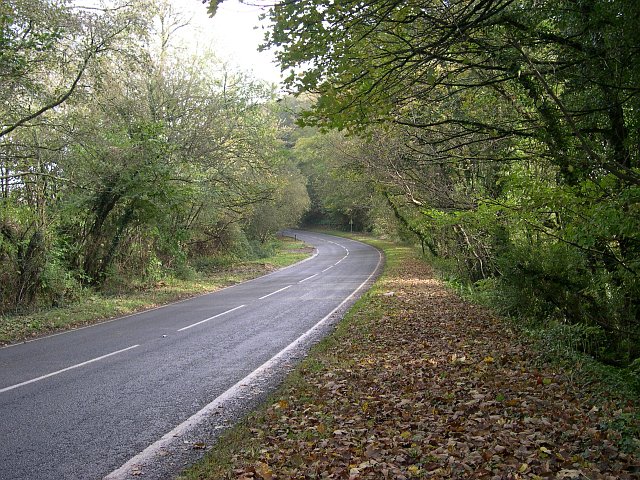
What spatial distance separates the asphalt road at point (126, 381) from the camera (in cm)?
536

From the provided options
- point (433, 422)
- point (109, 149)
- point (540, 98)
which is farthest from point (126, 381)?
point (109, 149)

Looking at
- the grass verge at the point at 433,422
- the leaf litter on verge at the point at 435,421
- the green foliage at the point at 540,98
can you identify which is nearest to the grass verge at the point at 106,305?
the grass verge at the point at 433,422

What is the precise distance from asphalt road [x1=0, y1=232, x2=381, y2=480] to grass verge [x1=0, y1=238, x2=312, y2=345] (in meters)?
0.93

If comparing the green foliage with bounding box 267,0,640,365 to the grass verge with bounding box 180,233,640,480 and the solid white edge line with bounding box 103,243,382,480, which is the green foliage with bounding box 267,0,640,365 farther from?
the solid white edge line with bounding box 103,243,382,480

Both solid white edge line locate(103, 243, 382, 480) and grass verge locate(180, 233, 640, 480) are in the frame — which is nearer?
grass verge locate(180, 233, 640, 480)

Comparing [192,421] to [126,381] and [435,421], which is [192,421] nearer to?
[126,381]

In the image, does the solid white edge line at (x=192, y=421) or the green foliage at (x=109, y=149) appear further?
the green foliage at (x=109, y=149)

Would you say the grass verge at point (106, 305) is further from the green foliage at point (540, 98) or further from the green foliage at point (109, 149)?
the green foliage at point (540, 98)

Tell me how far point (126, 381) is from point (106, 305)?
9.42m

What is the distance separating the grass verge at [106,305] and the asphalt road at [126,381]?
3.04 feet

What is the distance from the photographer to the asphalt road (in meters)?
5.36

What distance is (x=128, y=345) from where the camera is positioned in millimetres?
11086

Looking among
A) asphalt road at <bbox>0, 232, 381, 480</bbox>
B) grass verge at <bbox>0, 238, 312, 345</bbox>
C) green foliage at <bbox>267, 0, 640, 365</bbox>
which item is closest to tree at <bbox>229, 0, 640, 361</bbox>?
green foliage at <bbox>267, 0, 640, 365</bbox>

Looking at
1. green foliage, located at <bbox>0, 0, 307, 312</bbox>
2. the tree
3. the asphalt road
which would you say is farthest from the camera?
green foliage, located at <bbox>0, 0, 307, 312</bbox>
